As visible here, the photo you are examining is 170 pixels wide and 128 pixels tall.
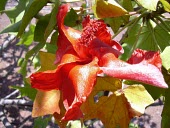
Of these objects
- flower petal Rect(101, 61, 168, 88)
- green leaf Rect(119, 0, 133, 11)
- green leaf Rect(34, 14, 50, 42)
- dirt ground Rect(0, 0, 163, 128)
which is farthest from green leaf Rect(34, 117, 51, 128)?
dirt ground Rect(0, 0, 163, 128)

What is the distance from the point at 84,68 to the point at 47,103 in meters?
0.11

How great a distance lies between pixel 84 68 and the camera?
0.54 metres

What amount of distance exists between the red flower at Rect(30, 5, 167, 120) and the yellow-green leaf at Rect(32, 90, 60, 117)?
38mm

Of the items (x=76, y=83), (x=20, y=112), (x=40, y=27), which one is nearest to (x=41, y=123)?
(x=40, y=27)

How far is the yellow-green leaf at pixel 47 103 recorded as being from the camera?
59cm

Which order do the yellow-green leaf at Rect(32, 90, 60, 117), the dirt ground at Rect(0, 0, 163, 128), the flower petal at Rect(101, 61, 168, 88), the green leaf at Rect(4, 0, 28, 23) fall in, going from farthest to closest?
the dirt ground at Rect(0, 0, 163, 128), the green leaf at Rect(4, 0, 28, 23), the yellow-green leaf at Rect(32, 90, 60, 117), the flower petal at Rect(101, 61, 168, 88)

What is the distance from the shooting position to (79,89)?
0.51 metres

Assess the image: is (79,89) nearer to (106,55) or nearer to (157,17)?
(106,55)

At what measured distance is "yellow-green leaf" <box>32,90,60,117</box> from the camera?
23.4 inches

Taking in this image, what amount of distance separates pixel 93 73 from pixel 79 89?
0.04 m

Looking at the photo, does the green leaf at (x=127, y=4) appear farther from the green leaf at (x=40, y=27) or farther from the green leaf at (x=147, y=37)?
the green leaf at (x=40, y=27)

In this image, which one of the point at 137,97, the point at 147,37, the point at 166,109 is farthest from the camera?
the point at 147,37

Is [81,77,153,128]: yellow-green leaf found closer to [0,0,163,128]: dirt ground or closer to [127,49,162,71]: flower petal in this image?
[127,49,162,71]: flower petal

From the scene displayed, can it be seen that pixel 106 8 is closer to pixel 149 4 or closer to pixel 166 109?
pixel 149 4
